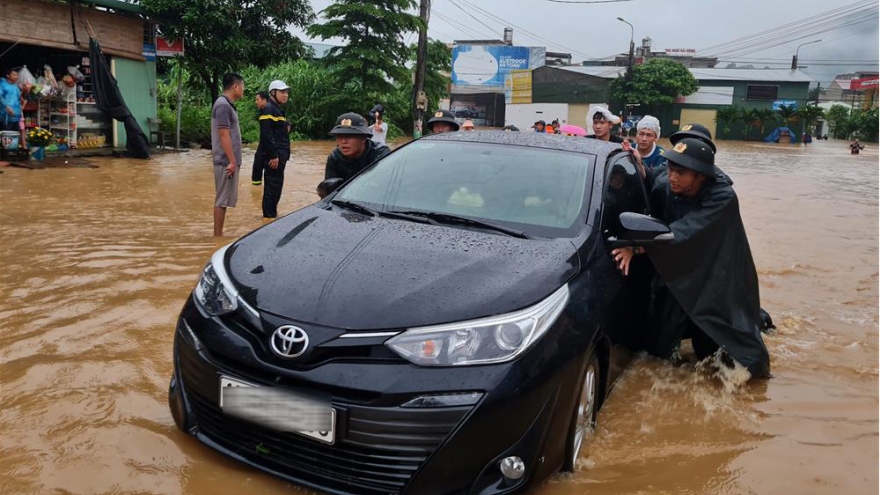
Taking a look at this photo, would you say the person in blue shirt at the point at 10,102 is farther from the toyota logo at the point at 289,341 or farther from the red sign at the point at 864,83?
the red sign at the point at 864,83

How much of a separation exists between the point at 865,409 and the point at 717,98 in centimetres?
5521

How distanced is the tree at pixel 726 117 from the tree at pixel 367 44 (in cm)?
3208

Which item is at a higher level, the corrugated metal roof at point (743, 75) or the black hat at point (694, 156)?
the corrugated metal roof at point (743, 75)

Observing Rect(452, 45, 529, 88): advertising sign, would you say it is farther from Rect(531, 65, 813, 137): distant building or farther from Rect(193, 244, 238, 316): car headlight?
Rect(193, 244, 238, 316): car headlight

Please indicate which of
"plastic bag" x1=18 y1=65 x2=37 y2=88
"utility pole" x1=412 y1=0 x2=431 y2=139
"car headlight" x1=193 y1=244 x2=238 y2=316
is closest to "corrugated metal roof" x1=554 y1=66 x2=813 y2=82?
"utility pole" x1=412 y1=0 x2=431 y2=139

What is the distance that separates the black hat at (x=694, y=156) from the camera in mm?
3688

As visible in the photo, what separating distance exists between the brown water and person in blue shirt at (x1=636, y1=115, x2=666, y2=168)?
1.59 m

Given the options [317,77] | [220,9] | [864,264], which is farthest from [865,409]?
[317,77]

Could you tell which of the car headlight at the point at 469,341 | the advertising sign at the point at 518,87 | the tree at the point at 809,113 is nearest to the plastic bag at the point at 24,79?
the car headlight at the point at 469,341

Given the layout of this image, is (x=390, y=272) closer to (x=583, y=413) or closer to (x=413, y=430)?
(x=413, y=430)

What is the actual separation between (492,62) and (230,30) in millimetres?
46375

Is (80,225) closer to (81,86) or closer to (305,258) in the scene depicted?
(305,258)

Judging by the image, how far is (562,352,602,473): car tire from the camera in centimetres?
261

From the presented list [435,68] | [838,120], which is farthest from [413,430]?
[838,120]
